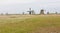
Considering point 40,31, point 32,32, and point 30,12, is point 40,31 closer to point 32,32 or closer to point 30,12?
point 32,32

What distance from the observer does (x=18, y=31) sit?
29.4 meters

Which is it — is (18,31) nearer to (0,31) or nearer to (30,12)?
(0,31)

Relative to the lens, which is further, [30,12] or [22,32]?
[30,12]

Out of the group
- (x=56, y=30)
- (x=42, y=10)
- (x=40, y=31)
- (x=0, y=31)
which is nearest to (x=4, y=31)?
(x=0, y=31)

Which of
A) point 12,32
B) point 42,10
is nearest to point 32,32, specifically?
point 12,32

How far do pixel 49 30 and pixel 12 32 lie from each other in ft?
19.2

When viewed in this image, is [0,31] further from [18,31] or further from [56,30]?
[56,30]

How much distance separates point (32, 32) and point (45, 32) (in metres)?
1.96

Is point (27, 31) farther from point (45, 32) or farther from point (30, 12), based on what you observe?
point (30, 12)

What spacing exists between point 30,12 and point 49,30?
2533 inches

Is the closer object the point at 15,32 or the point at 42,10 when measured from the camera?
the point at 15,32

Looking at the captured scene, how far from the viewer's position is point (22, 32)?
94.9 ft

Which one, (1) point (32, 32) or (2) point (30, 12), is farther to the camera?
(2) point (30, 12)

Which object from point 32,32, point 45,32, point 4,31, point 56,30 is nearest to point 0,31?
point 4,31
